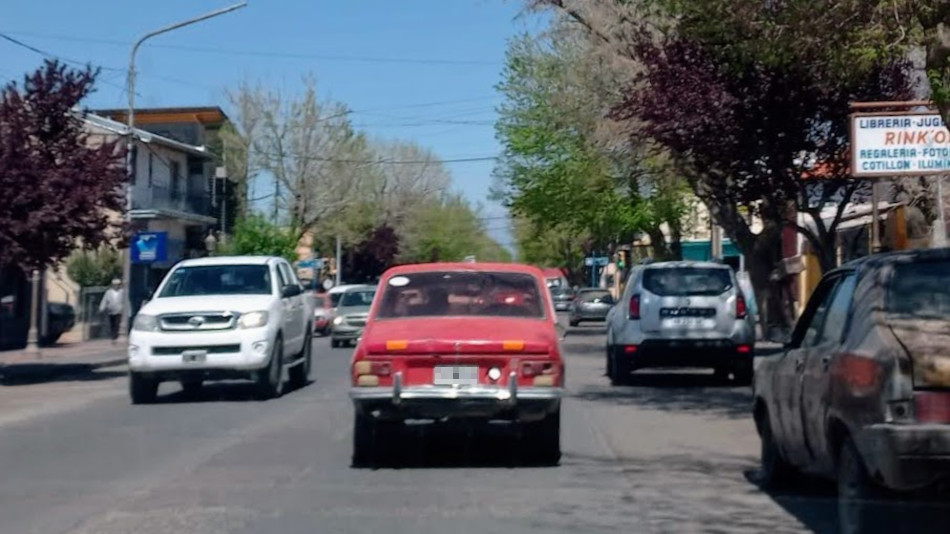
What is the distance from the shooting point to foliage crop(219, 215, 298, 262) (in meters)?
53.6

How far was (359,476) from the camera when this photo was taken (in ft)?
39.6

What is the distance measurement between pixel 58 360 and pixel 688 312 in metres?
15.4

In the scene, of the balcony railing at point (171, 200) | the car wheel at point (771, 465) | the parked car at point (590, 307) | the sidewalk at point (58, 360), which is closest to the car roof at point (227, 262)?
the sidewalk at point (58, 360)

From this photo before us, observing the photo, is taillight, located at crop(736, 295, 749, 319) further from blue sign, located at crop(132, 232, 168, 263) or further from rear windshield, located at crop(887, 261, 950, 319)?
blue sign, located at crop(132, 232, 168, 263)

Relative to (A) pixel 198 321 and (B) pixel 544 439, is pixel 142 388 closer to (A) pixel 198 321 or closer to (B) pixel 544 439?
(A) pixel 198 321

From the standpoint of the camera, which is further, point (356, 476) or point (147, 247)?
point (147, 247)

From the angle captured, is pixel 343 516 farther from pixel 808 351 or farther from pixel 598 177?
pixel 598 177

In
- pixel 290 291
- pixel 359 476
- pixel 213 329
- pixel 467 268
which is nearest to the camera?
pixel 359 476

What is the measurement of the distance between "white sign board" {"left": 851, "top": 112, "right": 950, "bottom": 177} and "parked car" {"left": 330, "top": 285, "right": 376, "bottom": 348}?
21687 mm

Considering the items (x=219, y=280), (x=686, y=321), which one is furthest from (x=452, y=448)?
(x=686, y=321)

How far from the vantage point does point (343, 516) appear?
10062 millimetres

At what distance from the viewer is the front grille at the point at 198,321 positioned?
1895 cm

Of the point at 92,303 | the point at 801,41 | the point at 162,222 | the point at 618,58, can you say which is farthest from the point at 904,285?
the point at 162,222

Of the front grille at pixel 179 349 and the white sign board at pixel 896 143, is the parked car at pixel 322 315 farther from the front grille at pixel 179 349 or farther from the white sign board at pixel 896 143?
the white sign board at pixel 896 143
